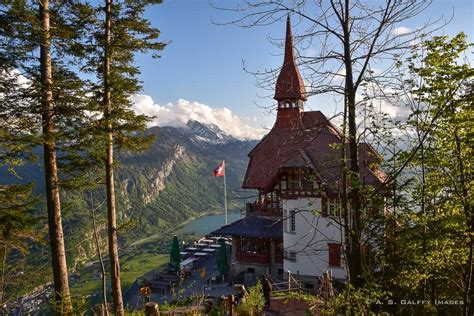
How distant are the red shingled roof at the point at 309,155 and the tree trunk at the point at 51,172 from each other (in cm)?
563

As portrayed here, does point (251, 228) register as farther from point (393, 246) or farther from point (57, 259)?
point (393, 246)

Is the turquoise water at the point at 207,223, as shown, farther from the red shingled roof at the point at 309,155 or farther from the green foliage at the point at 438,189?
the green foliage at the point at 438,189

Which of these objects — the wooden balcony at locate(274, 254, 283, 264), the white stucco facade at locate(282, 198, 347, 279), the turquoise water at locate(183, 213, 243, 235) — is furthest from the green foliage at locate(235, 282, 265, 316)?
Answer: the turquoise water at locate(183, 213, 243, 235)

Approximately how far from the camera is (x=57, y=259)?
10234 millimetres

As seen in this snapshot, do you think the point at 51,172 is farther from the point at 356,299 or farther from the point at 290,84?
the point at 356,299

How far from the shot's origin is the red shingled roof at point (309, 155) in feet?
16.0

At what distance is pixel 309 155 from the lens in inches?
733

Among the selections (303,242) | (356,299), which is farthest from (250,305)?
(303,242)

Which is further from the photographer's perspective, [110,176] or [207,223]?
[207,223]

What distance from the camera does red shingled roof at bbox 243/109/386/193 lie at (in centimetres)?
489

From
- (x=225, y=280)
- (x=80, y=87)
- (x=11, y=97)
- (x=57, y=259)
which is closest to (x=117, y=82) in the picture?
(x=80, y=87)

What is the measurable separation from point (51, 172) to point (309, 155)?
39.1 feet

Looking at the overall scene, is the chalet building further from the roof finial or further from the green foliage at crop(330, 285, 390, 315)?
the green foliage at crop(330, 285, 390, 315)

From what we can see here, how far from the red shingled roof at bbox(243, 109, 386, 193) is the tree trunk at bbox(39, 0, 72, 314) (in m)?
5.63
